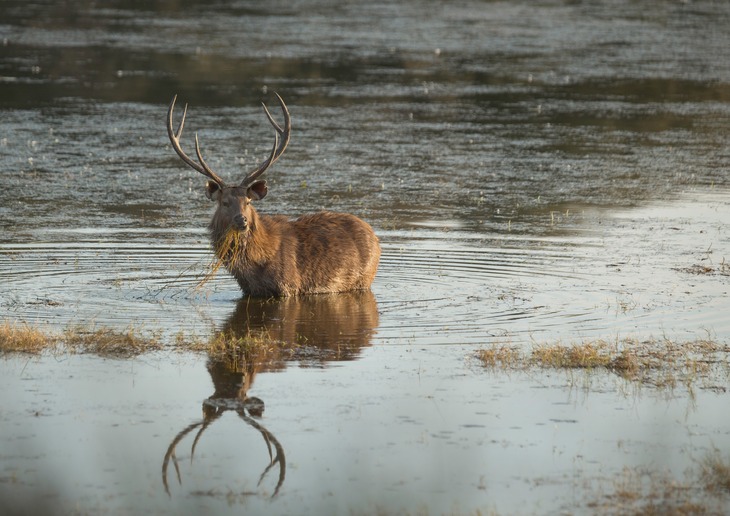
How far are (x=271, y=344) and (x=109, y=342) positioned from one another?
1.18 m

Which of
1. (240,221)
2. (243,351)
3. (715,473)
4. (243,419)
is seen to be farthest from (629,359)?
(240,221)

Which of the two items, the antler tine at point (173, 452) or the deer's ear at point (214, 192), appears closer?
the antler tine at point (173, 452)

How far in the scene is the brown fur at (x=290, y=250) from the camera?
1207cm

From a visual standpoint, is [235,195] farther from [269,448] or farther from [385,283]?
[269,448]

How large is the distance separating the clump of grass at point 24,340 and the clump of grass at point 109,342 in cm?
14

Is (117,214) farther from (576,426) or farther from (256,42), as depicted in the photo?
(256,42)

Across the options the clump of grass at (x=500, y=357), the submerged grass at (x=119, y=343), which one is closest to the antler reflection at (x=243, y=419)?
the submerged grass at (x=119, y=343)

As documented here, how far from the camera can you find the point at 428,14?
123 ft

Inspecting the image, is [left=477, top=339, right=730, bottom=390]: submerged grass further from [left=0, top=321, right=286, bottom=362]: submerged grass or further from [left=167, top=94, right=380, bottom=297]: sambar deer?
[left=167, top=94, right=380, bottom=297]: sambar deer

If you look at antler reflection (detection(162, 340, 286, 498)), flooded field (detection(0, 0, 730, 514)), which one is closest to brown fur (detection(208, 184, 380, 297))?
flooded field (detection(0, 0, 730, 514))

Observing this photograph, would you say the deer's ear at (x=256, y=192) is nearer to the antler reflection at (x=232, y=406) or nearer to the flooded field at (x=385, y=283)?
the flooded field at (x=385, y=283)

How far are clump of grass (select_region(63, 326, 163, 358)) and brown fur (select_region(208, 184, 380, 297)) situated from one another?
2212mm

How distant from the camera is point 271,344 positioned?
397 inches

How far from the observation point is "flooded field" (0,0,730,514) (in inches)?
283
